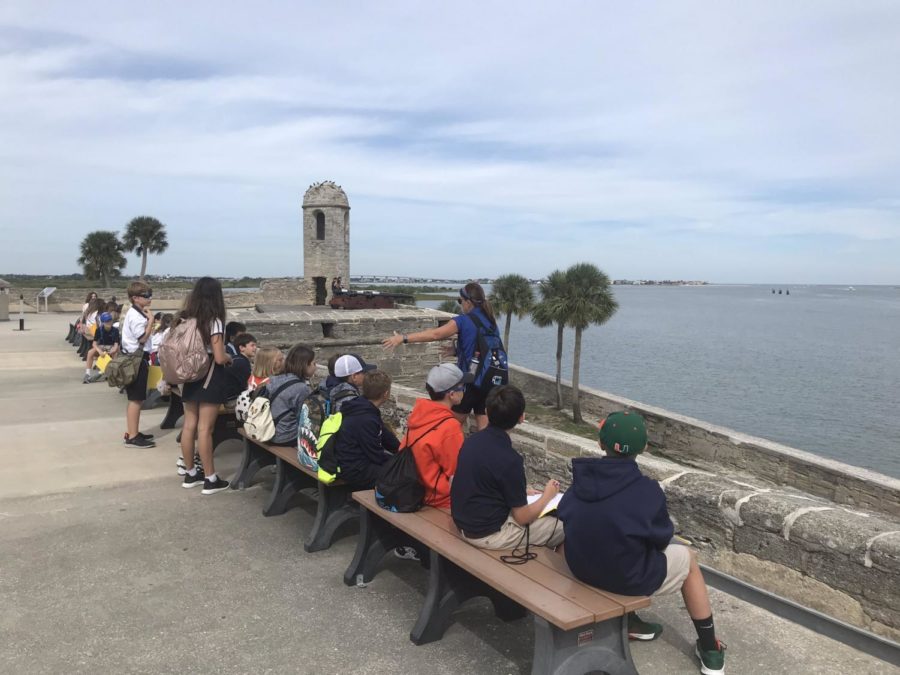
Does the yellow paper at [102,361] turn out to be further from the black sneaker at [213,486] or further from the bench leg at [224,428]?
the black sneaker at [213,486]

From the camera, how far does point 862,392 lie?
33094 millimetres

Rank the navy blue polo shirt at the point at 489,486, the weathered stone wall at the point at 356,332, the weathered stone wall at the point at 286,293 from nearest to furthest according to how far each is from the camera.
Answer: the navy blue polo shirt at the point at 489,486
the weathered stone wall at the point at 356,332
the weathered stone wall at the point at 286,293

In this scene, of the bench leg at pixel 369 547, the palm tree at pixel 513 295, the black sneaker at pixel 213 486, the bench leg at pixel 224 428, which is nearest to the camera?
the bench leg at pixel 369 547

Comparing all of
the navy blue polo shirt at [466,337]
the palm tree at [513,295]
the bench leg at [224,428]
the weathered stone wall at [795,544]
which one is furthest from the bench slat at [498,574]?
the palm tree at [513,295]

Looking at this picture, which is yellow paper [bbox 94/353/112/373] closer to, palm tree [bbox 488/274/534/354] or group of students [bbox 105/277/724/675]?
group of students [bbox 105/277/724/675]

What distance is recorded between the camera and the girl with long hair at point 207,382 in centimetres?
499

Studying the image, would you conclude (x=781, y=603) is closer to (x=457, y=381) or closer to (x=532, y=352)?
(x=457, y=381)

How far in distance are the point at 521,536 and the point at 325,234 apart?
30267 mm

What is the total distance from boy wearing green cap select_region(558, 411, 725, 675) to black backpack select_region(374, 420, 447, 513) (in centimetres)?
91

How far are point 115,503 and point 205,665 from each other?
2529mm

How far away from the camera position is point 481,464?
9.75 feet

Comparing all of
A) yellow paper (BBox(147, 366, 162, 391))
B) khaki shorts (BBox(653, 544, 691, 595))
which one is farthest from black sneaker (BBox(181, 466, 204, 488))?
khaki shorts (BBox(653, 544, 691, 595))

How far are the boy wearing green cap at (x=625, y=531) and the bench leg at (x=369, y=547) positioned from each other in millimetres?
1349

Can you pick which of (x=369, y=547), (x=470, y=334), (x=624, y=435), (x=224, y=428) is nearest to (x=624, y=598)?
(x=624, y=435)
